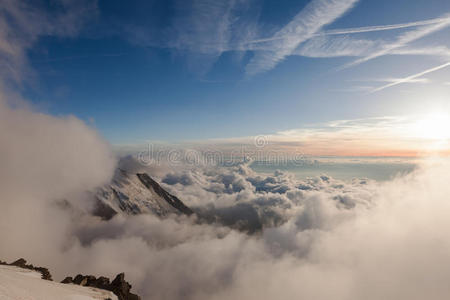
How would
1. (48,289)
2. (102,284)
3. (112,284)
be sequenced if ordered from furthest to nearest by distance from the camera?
(102,284) < (112,284) < (48,289)

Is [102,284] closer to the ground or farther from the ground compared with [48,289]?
closer to the ground

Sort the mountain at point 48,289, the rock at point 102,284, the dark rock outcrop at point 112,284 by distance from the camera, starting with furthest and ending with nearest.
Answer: the rock at point 102,284 < the dark rock outcrop at point 112,284 < the mountain at point 48,289

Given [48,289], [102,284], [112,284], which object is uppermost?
[48,289]

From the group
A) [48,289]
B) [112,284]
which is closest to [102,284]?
[112,284]

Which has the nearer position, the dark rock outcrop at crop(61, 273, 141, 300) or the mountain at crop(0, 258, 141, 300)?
the mountain at crop(0, 258, 141, 300)

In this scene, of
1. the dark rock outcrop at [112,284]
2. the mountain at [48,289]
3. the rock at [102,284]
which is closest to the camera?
the mountain at [48,289]

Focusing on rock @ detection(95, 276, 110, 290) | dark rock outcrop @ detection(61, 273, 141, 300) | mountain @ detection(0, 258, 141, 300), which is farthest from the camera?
rock @ detection(95, 276, 110, 290)

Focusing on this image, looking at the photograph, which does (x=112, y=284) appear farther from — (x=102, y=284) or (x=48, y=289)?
(x=48, y=289)

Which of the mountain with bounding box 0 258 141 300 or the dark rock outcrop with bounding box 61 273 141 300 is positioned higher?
the mountain with bounding box 0 258 141 300

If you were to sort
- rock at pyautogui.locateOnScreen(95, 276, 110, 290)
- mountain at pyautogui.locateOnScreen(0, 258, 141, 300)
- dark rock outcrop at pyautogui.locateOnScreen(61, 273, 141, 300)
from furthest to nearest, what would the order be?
rock at pyautogui.locateOnScreen(95, 276, 110, 290)
dark rock outcrop at pyautogui.locateOnScreen(61, 273, 141, 300)
mountain at pyautogui.locateOnScreen(0, 258, 141, 300)

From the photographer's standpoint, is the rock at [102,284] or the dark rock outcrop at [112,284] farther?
the rock at [102,284]

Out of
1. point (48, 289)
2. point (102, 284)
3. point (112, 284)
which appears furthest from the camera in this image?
point (102, 284)

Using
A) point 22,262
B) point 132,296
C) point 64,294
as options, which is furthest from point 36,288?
point 22,262

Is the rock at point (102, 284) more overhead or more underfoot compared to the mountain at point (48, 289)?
more underfoot
